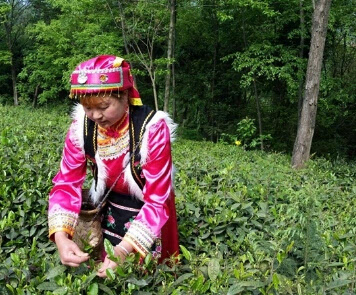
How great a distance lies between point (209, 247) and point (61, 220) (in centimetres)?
81

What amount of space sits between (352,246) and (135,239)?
Answer: 3.79 feet

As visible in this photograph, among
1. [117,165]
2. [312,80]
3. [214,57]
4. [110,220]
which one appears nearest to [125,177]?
[117,165]

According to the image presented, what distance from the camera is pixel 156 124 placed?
6.53 ft

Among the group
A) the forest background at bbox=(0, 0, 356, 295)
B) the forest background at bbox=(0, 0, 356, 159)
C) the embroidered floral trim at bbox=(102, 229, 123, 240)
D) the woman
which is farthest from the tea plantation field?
the forest background at bbox=(0, 0, 356, 159)

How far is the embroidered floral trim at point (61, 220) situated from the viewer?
1.91 meters

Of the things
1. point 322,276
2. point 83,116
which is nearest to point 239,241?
point 322,276

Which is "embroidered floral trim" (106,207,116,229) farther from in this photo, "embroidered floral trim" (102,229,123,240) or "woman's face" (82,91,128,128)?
"woman's face" (82,91,128,128)

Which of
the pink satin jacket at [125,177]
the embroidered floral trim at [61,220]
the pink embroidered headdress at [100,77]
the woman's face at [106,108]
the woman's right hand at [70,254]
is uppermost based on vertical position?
the pink embroidered headdress at [100,77]

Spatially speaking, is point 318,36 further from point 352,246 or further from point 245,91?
point 245,91

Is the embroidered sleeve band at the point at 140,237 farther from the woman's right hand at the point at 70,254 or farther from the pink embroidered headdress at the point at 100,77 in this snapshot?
the pink embroidered headdress at the point at 100,77

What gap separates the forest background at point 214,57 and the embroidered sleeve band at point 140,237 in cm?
1170

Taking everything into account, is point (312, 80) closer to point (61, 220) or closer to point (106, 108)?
point (106, 108)

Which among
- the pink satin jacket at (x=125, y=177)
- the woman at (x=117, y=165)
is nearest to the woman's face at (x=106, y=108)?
the woman at (x=117, y=165)

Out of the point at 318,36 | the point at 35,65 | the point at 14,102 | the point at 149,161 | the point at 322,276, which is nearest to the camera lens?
the point at 322,276
